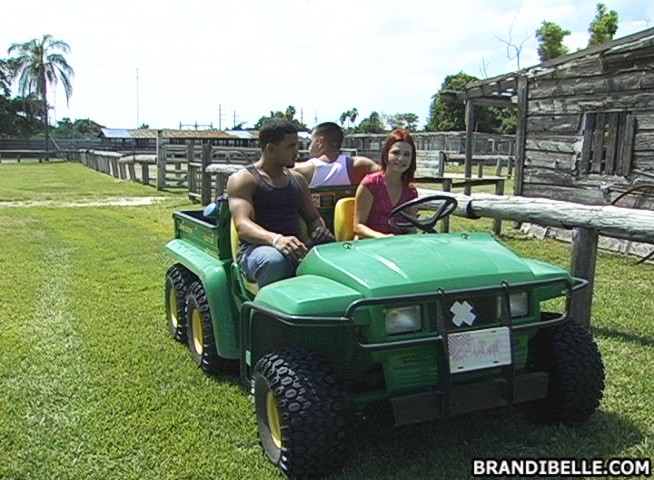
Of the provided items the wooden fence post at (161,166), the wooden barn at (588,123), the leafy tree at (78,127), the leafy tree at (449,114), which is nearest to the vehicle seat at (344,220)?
the wooden barn at (588,123)

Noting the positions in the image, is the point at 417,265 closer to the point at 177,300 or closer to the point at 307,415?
the point at 307,415

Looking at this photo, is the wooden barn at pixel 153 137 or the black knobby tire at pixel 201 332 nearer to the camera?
the black knobby tire at pixel 201 332

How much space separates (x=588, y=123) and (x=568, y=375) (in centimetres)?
775

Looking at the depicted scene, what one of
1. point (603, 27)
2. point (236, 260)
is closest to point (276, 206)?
point (236, 260)

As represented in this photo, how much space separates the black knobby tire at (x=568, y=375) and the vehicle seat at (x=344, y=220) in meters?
1.31

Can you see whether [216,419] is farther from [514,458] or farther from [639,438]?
[639,438]

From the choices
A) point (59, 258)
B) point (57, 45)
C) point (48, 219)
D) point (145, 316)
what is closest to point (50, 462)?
point (145, 316)

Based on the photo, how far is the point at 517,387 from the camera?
9.98ft

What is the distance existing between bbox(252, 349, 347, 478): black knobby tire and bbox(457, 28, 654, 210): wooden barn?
23.0ft

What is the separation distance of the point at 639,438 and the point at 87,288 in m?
4.90

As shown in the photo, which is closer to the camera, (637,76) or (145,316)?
(145,316)

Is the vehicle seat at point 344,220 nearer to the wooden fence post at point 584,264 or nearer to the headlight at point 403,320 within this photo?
the headlight at point 403,320

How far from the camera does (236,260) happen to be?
12.6 feet

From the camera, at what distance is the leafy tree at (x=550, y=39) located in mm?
38406
